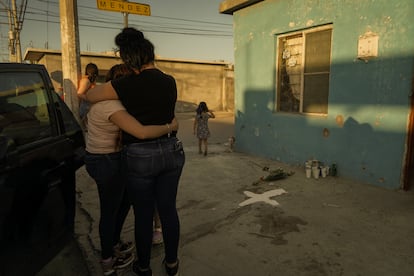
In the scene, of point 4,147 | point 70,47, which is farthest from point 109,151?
point 70,47

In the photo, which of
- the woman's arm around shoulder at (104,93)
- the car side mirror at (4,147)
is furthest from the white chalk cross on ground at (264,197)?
the car side mirror at (4,147)

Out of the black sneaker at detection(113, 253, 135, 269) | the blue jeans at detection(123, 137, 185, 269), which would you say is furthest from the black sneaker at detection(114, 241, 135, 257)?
the blue jeans at detection(123, 137, 185, 269)

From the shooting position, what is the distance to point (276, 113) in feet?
20.4

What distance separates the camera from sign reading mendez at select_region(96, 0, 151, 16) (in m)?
7.27

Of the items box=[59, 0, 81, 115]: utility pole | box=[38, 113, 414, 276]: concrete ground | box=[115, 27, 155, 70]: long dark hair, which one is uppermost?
box=[59, 0, 81, 115]: utility pole

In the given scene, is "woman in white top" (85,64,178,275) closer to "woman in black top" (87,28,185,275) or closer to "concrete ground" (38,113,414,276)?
"woman in black top" (87,28,185,275)

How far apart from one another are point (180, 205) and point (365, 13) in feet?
13.1

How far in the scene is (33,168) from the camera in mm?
1947

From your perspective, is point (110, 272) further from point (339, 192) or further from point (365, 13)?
point (365, 13)

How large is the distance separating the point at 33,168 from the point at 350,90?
15.0ft

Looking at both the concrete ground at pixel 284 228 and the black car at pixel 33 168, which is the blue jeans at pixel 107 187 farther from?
the concrete ground at pixel 284 228

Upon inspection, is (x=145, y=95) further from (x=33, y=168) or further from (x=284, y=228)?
(x=284, y=228)

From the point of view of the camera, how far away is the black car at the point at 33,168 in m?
1.72

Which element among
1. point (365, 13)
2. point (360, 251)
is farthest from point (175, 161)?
point (365, 13)
